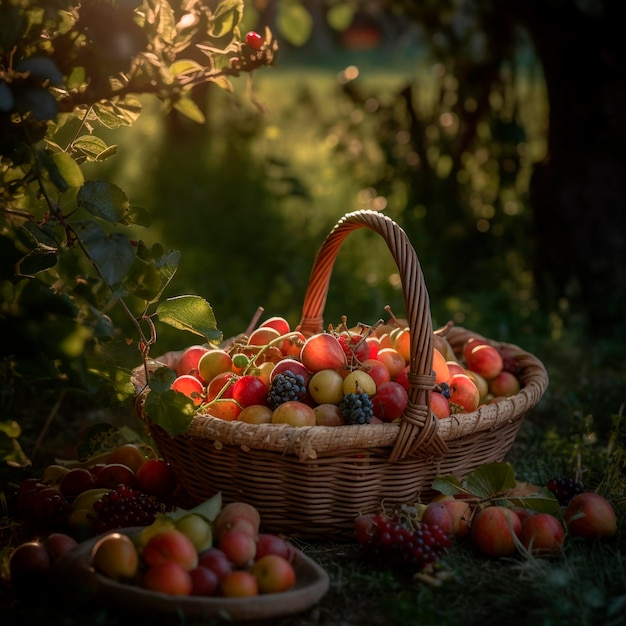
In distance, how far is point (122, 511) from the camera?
7.40 feet

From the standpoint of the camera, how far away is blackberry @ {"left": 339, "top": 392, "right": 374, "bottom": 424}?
224cm

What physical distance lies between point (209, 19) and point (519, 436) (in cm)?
195

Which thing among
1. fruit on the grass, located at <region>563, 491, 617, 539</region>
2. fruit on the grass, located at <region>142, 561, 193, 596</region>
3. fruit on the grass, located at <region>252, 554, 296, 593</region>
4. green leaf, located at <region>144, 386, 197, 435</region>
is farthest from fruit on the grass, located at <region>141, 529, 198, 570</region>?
fruit on the grass, located at <region>563, 491, 617, 539</region>

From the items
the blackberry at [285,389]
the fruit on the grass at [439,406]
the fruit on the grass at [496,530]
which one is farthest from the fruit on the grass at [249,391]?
the fruit on the grass at [496,530]

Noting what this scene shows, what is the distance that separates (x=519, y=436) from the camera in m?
3.27

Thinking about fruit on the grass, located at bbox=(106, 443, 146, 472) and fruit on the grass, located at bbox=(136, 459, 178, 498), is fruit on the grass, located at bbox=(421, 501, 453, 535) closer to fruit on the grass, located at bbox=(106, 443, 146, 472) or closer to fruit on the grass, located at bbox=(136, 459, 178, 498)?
fruit on the grass, located at bbox=(136, 459, 178, 498)

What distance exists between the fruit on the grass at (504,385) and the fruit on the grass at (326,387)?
0.67 m

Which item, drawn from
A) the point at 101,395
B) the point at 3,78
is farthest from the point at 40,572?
the point at 3,78

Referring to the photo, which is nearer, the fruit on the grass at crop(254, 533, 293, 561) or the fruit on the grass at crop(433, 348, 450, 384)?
the fruit on the grass at crop(254, 533, 293, 561)

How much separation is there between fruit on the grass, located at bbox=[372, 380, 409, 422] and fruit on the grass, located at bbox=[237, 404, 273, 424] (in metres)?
0.30

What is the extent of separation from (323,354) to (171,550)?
0.75 metres

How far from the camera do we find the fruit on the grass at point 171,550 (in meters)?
1.91

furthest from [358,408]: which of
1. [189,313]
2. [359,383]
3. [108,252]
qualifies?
[108,252]

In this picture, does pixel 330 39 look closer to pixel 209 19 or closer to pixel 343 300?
pixel 343 300
